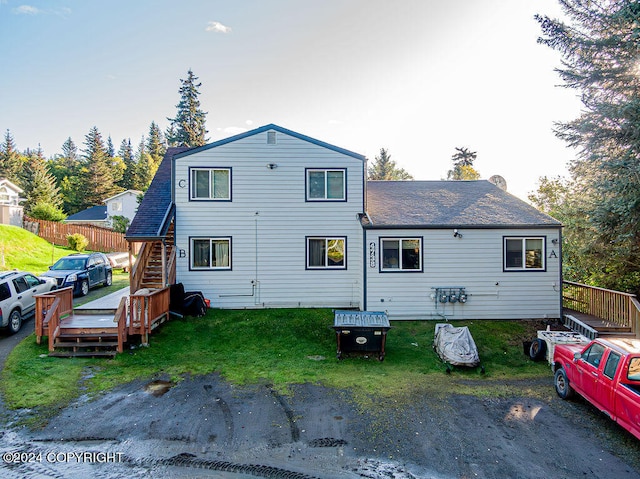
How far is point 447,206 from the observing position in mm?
14289

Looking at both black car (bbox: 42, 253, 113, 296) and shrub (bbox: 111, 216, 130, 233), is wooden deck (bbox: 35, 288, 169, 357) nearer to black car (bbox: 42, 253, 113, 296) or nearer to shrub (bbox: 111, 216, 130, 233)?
black car (bbox: 42, 253, 113, 296)

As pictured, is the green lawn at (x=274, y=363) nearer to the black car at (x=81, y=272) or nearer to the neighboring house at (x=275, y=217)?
the neighboring house at (x=275, y=217)

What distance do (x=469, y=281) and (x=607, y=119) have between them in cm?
679

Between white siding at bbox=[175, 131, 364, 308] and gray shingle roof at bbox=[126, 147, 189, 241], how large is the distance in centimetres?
75

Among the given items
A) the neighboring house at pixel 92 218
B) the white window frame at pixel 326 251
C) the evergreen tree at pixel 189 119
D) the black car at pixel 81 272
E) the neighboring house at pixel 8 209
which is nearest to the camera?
the white window frame at pixel 326 251

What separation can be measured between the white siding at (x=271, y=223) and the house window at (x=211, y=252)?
22 cm

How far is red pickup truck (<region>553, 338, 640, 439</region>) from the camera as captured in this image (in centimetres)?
531

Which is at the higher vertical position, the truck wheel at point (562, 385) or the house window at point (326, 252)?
the house window at point (326, 252)

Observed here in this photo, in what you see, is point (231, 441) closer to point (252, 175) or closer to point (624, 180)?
point (252, 175)

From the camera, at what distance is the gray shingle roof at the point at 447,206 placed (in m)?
12.7

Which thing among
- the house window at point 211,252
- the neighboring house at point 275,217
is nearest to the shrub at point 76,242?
the neighboring house at point 275,217

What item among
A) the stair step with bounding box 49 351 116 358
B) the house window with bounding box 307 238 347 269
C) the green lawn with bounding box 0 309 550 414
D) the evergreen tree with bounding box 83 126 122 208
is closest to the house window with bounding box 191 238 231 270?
the green lawn with bounding box 0 309 550 414

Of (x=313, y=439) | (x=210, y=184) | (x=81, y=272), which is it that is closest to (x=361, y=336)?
(x=313, y=439)

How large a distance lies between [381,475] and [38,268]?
80.2 feet
